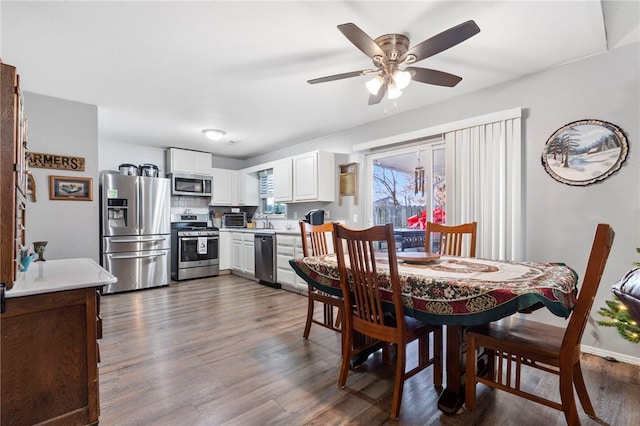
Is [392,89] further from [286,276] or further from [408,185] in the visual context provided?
[286,276]

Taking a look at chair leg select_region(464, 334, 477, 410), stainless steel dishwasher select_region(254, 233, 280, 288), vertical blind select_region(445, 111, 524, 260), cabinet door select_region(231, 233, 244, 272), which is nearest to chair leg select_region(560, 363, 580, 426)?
chair leg select_region(464, 334, 477, 410)

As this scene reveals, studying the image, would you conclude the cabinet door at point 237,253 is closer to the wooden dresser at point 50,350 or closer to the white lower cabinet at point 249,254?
the white lower cabinet at point 249,254

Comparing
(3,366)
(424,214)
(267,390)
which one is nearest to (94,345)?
(3,366)

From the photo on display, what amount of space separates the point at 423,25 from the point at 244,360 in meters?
2.71

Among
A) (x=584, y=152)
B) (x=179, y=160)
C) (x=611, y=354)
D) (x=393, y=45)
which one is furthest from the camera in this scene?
(x=179, y=160)

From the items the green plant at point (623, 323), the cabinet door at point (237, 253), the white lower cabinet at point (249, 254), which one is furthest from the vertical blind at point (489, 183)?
the cabinet door at point (237, 253)

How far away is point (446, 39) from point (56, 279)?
2.45m

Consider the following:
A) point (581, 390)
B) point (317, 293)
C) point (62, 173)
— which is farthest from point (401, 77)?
point (62, 173)

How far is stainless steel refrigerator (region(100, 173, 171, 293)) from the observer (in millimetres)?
4395

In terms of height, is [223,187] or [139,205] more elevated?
[223,187]

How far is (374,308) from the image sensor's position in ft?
5.87

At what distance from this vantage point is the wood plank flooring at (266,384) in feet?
5.43

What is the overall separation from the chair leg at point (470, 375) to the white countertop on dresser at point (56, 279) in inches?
71.0

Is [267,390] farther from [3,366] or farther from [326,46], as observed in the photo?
[326,46]
